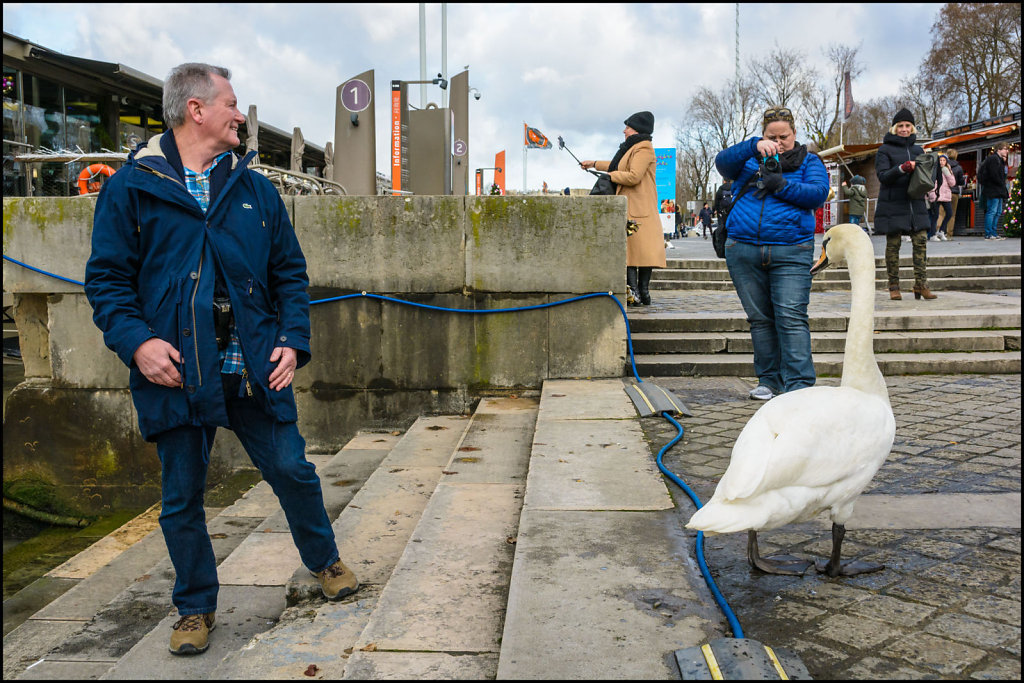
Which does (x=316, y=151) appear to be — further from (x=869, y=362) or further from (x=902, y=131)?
(x=869, y=362)

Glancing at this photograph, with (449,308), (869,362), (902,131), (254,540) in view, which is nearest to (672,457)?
(869,362)

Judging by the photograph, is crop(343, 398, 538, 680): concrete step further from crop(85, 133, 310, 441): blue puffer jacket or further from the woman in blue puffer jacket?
the woman in blue puffer jacket

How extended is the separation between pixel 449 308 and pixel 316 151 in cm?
2188

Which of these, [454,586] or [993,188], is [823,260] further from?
[993,188]

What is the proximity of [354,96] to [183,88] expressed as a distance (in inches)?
330

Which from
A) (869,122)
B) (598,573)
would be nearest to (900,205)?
(598,573)

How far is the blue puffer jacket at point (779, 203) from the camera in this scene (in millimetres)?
5453

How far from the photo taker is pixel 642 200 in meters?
9.17

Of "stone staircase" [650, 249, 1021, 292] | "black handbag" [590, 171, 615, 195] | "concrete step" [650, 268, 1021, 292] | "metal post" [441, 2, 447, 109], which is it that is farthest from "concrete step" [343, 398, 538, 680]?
"metal post" [441, 2, 447, 109]

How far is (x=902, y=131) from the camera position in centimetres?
966

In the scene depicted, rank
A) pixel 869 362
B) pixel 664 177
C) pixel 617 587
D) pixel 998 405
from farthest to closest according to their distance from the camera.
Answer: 1. pixel 664 177
2. pixel 998 405
3. pixel 869 362
4. pixel 617 587

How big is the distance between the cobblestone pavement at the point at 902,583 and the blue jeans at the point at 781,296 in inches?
32.7

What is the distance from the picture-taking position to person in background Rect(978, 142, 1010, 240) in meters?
18.4

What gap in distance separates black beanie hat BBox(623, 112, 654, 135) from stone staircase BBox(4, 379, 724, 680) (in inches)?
188
